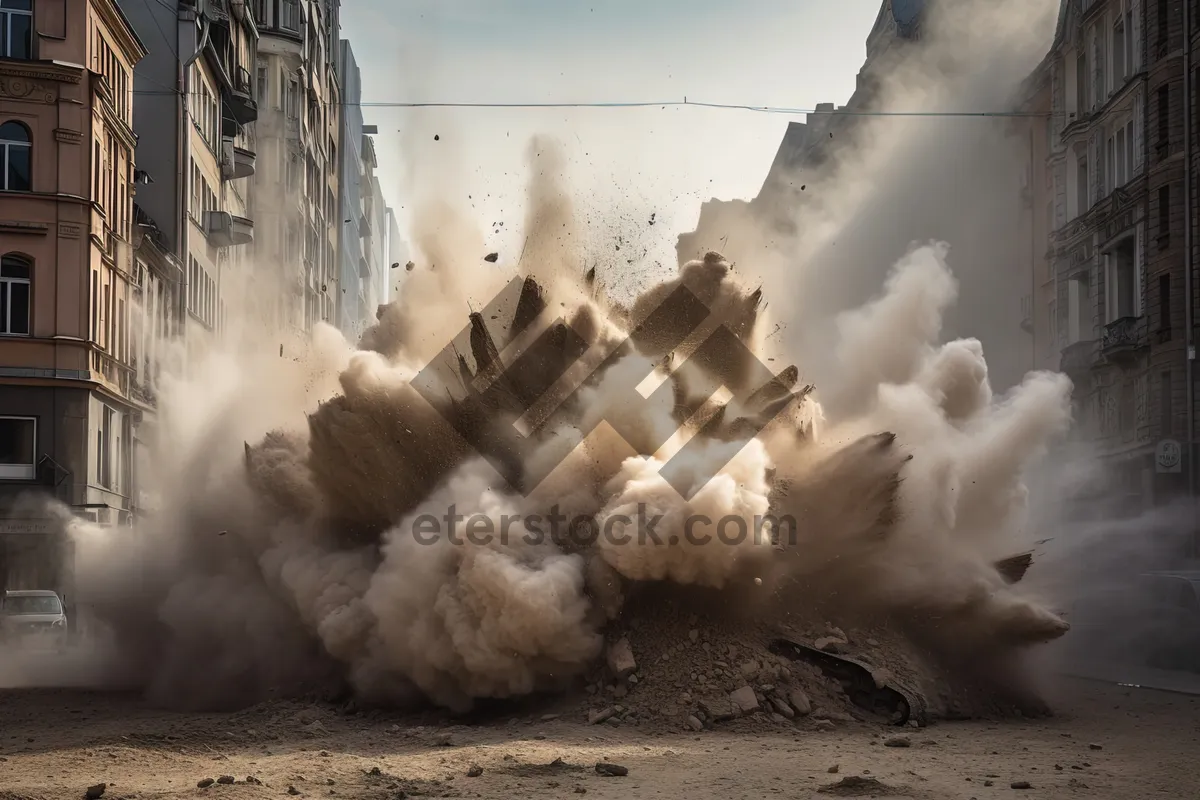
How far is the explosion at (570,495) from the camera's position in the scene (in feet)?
66.8

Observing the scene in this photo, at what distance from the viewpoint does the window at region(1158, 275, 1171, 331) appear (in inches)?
1881

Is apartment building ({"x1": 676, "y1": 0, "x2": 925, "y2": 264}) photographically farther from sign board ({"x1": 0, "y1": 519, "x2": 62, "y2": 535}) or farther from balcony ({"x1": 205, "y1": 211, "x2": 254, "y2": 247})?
sign board ({"x1": 0, "y1": 519, "x2": 62, "y2": 535})

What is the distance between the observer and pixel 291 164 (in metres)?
75.6

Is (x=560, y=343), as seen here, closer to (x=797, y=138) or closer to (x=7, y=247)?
(x=7, y=247)

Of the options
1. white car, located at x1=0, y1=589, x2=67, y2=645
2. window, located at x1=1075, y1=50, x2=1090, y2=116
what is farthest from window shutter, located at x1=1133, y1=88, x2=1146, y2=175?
white car, located at x1=0, y1=589, x2=67, y2=645

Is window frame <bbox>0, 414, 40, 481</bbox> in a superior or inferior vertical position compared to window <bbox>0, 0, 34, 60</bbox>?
inferior

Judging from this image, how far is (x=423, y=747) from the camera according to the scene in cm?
1831

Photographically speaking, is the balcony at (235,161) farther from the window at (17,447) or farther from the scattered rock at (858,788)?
the scattered rock at (858,788)

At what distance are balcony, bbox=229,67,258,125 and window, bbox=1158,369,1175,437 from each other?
36.8 m

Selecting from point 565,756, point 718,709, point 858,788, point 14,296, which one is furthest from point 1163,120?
point 858,788

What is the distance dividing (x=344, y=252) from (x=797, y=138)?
33799 millimetres

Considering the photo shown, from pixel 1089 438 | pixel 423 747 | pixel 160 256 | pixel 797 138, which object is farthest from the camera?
pixel 797 138

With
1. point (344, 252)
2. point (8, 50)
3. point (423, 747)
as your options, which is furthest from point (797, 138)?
point (423, 747)

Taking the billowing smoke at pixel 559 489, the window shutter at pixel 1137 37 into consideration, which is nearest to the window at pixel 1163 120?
the window shutter at pixel 1137 37
